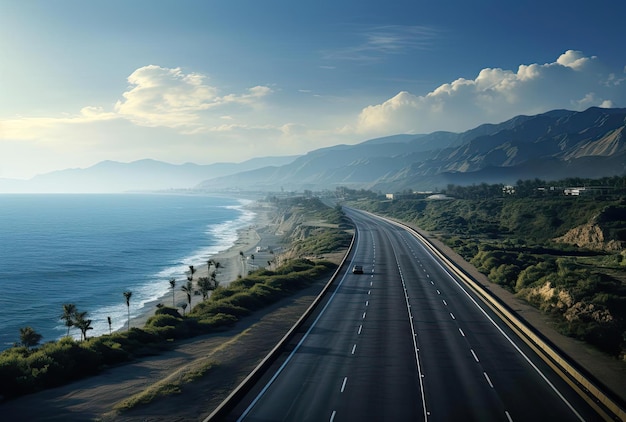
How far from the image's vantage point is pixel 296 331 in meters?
33.0

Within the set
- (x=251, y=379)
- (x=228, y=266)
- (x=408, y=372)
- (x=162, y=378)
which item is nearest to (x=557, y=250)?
(x=408, y=372)

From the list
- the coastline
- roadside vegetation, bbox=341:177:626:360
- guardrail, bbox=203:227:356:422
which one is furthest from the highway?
the coastline

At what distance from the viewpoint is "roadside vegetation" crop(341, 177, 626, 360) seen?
3422 cm

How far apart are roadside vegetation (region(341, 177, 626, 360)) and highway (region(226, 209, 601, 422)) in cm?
600

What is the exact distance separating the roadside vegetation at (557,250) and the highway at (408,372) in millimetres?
6002

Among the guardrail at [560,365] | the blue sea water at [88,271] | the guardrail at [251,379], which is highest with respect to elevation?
the guardrail at [251,379]

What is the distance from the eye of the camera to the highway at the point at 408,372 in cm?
1969

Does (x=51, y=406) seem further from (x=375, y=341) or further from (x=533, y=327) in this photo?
(x=533, y=327)

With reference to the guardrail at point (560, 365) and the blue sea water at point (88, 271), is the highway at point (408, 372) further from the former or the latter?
the blue sea water at point (88, 271)

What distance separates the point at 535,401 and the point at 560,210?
114 meters

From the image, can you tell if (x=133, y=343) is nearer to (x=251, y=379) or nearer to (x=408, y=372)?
(x=251, y=379)

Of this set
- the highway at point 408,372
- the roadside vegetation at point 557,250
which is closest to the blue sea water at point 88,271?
the highway at point 408,372

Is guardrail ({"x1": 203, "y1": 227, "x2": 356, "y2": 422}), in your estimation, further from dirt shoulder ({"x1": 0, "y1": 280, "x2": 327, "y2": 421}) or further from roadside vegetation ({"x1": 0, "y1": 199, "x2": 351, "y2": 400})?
roadside vegetation ({"x1": 0, "y1": 199, "x2": 351, "y2": 400})

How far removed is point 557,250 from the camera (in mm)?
83562
